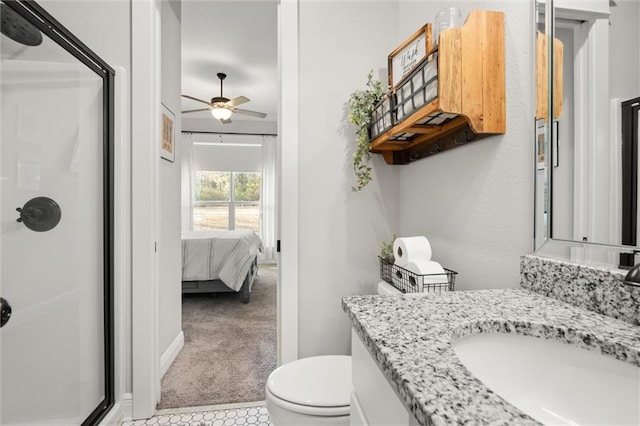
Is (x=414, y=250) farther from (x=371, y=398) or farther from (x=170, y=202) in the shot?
(x=170, y=202)

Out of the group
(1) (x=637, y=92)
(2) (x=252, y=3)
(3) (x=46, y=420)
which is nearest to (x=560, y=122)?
(1) (x=637, y=92)

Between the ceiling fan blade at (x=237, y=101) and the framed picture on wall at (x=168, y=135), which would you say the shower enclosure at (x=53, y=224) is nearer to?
the framed picture on wall at (x=168, y=135)

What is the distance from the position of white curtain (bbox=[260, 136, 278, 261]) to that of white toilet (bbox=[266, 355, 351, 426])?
499 cm

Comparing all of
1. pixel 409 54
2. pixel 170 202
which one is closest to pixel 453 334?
pixel 409 54

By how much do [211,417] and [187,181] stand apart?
5.09 metres

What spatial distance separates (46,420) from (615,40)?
7.01 feet

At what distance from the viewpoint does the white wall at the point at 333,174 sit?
1.70 m

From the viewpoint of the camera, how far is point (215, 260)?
352 centimetres

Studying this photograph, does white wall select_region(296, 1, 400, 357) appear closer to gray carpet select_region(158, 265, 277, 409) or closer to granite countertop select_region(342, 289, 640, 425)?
gray carpet select_region(158, 265, 277, 409)

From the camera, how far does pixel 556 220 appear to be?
0.85 metres

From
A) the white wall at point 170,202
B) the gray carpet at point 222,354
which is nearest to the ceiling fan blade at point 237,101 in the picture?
the white wall at point 170,202

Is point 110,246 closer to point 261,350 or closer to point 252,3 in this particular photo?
point 261,350

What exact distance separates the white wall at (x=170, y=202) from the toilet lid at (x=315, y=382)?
3.60 feet

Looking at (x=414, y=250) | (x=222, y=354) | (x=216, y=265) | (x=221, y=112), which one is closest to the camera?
(x=414, y=250)
